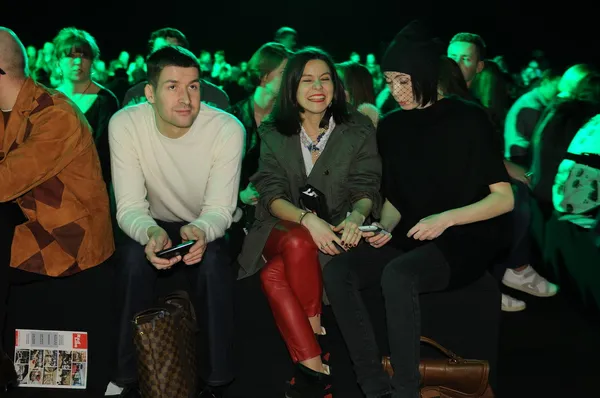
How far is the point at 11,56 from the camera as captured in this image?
3.28 metres

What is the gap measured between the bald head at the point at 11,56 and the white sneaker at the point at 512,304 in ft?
10.2

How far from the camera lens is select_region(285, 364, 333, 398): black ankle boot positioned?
3.15 meters

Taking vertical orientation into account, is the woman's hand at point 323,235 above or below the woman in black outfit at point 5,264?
above

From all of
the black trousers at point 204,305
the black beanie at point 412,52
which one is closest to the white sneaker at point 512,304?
the black beanie at point 412,52

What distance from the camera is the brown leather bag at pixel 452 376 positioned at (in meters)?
3.09

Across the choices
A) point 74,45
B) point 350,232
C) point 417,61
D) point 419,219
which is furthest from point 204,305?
point 74,45

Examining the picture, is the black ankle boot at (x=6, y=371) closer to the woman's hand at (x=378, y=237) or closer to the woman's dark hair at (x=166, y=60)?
the woman's dark hair at (x=166, y=60)

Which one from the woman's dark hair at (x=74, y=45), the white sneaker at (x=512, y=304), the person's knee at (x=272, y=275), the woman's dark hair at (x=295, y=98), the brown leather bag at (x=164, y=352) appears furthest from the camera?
the woman's dark hair at (x=74, y=45)

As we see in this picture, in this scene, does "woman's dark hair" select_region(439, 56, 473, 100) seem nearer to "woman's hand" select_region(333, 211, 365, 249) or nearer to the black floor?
"woman's hand" select_region(333, 211, 365, 249)

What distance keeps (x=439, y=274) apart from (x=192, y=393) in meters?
1.11

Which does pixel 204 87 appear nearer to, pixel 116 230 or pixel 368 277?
pixel 116 230

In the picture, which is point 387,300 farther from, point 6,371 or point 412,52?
point 6,371

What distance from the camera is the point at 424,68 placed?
124 inches

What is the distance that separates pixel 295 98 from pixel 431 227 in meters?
0.95
